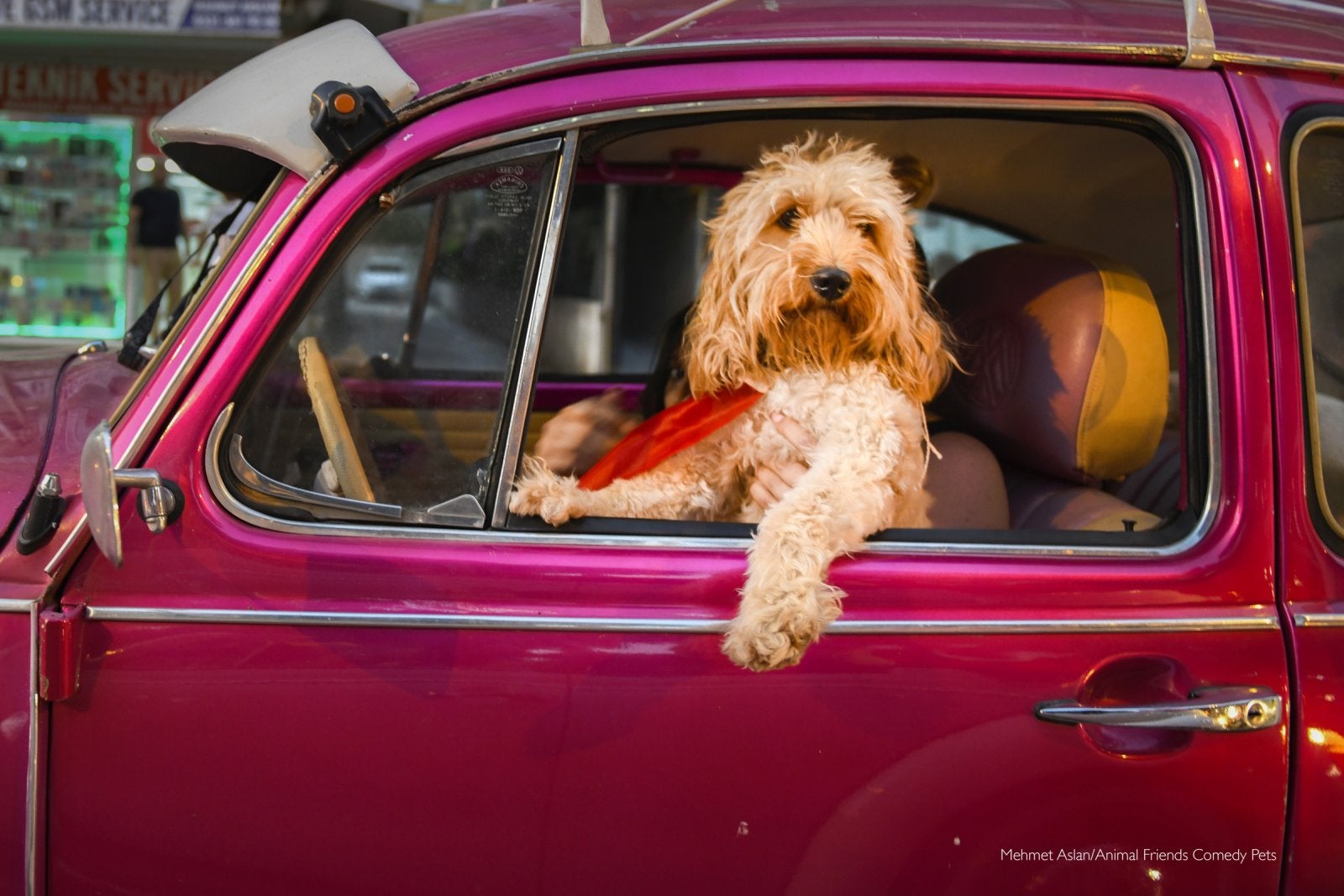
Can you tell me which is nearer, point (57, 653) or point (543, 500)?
point (57, 653)

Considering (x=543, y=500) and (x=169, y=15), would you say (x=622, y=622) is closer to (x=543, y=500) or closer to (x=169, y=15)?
(x=543, y=500)

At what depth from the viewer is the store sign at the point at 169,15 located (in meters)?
8.85

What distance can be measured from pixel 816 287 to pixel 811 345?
135 mm

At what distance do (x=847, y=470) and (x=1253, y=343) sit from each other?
0.66m

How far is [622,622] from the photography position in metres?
1.58

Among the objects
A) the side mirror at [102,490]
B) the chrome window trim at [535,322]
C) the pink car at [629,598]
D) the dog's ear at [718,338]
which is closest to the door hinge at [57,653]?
the pink car at [629,598]

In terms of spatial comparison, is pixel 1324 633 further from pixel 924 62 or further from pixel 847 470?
pixel 924 62

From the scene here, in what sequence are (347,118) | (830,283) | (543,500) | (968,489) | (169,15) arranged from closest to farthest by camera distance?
(347,118) → (543,500) → (830,283) → (968,489) → (169,15)

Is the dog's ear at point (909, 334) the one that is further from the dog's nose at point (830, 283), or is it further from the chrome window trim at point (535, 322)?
the chrome window trim at point (535, 322)

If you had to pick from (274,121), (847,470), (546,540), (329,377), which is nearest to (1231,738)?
(847,470)

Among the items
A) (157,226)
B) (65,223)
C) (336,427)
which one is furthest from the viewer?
(65,223)

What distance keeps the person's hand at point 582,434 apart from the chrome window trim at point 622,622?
0.89 m

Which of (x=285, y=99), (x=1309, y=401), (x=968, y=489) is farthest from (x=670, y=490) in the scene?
(x=1309, y=401)

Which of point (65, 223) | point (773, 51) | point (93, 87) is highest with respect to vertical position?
point (93, 87)
